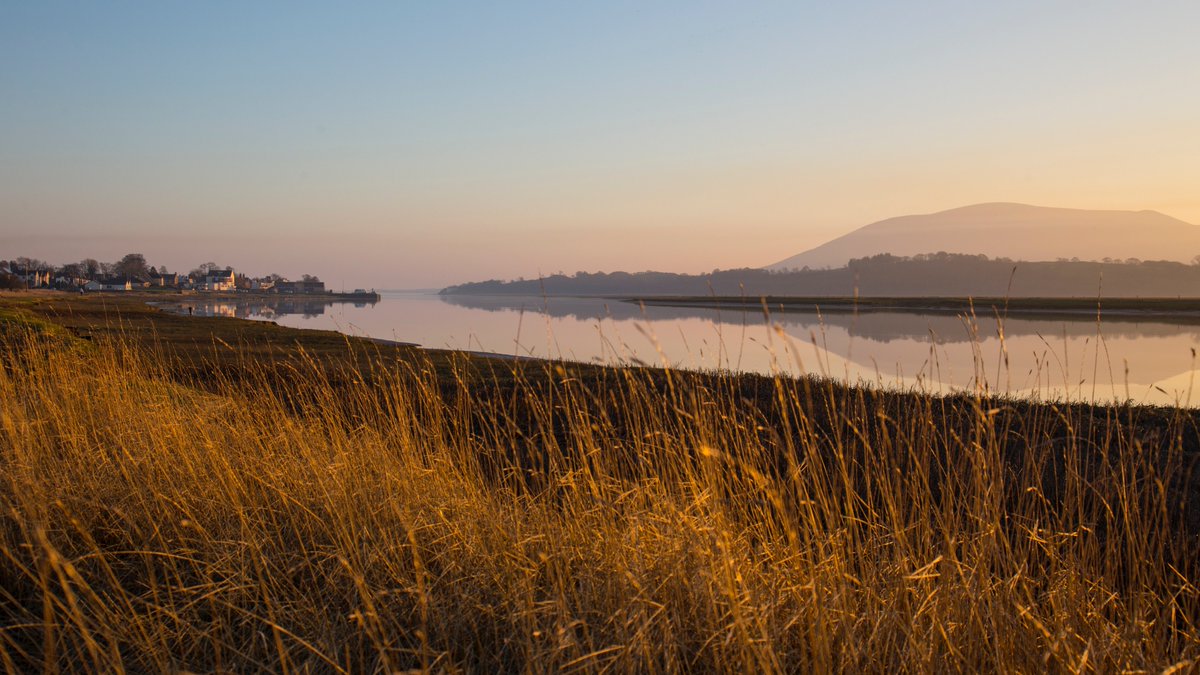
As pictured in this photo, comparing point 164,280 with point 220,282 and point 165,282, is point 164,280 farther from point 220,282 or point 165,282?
point 220,282

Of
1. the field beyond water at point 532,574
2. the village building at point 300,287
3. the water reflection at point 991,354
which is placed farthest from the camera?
the village building at point 300,287

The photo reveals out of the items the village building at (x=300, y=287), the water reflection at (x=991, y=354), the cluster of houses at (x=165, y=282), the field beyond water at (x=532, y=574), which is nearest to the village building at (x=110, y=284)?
the cluster of houses at (x=165, y=282)

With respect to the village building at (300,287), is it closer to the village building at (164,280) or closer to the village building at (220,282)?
the village building at (220,282)

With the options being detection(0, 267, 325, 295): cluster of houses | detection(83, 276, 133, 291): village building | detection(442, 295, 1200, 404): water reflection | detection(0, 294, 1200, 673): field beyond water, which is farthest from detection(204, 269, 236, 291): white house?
detection(0, 294, 1200, 673): field beyond water

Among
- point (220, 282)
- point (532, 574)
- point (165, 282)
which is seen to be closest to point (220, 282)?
point (220, 282)

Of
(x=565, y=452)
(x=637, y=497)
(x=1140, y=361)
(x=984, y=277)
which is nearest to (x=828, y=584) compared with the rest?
(x=637, y=497)

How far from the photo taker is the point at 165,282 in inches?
5719

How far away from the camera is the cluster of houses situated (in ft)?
387

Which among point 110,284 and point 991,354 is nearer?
point 991,354

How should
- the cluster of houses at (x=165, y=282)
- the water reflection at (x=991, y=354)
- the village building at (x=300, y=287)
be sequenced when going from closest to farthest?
the water reflection at (x=991, y=354) → the cluster of houses at (x=165, y=282) → the village building at (x=300, y=287)

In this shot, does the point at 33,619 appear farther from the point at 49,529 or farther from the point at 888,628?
the point at 888,628

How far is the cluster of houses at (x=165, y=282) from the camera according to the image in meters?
118

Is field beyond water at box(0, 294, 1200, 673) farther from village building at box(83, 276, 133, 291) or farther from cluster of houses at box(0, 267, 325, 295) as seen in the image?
village building at box(83, 276, 133, 291)

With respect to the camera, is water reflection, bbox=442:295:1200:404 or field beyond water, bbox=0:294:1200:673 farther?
water reflection, bbox=442:295:1200:404
